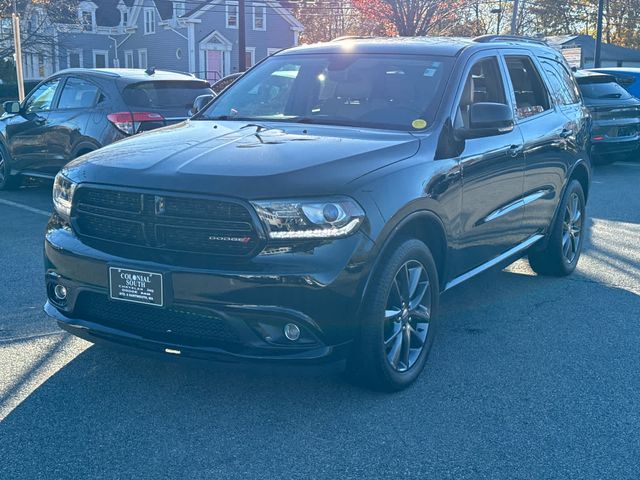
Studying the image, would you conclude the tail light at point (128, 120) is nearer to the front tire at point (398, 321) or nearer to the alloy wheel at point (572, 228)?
the alloy wheel at point (572, 228)

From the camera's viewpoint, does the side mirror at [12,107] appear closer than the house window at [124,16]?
Yes

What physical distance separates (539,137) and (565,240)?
1334 millimetres

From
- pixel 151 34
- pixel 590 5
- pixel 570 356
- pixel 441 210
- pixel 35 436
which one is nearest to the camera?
pixel 35 436

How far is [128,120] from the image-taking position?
9.74 m

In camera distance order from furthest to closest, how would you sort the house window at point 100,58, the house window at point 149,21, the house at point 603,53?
1. the house window at point 100,58
2. the house window at point 149,21
3. the house at point 603,53

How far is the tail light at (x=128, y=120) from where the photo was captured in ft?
31.8

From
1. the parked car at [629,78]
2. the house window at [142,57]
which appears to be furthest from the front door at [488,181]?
the house window at [142,57]

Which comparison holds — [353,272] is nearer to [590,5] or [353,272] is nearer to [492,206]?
[492,206]

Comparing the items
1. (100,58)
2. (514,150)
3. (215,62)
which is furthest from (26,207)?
(100,58)

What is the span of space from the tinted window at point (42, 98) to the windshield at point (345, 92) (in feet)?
18.8

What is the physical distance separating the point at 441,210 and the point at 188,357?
1620mm

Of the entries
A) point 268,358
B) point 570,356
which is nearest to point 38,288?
point 268,358

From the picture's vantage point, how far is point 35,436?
3.82m

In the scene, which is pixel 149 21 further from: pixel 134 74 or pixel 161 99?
pixel 161 99
